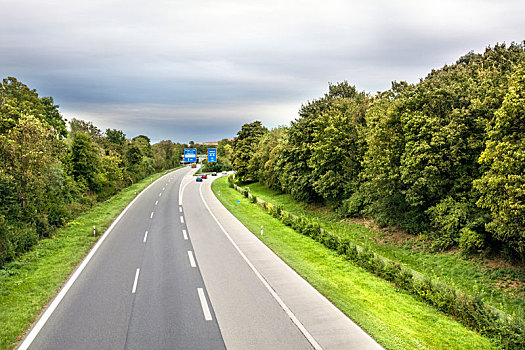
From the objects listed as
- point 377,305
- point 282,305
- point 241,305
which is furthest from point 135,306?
point 377,305

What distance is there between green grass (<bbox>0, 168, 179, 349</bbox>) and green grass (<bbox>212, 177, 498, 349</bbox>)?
10.0 meters

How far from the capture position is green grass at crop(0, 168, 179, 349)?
966 cm

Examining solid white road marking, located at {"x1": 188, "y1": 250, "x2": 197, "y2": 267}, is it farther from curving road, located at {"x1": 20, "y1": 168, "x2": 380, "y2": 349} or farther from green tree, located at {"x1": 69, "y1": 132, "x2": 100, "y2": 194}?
green tree, located at {"x1": 69, "y1": 132, "x2": 100, "y2": 194}

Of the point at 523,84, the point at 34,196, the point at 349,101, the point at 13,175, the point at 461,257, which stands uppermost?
the point at 349,101

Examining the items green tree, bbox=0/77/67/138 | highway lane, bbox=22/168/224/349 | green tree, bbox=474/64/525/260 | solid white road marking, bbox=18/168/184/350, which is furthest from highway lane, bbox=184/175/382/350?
green tree, bbox=0/77/67/138

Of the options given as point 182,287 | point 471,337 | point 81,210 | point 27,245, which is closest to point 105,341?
point 182,287

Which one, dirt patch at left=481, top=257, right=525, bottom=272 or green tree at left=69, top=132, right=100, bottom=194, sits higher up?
green tree at left=69, top=132, right=100, bottom=194

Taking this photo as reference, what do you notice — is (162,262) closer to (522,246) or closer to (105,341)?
(105,341)

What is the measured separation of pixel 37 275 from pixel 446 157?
22.4 meters

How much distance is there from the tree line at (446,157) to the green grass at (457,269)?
0.93m

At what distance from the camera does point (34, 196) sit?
22.8 metres

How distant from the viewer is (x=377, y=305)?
11453 millimetres

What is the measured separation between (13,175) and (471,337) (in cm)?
2569

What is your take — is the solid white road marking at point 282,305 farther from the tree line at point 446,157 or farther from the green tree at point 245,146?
the green tree at point 245,146
